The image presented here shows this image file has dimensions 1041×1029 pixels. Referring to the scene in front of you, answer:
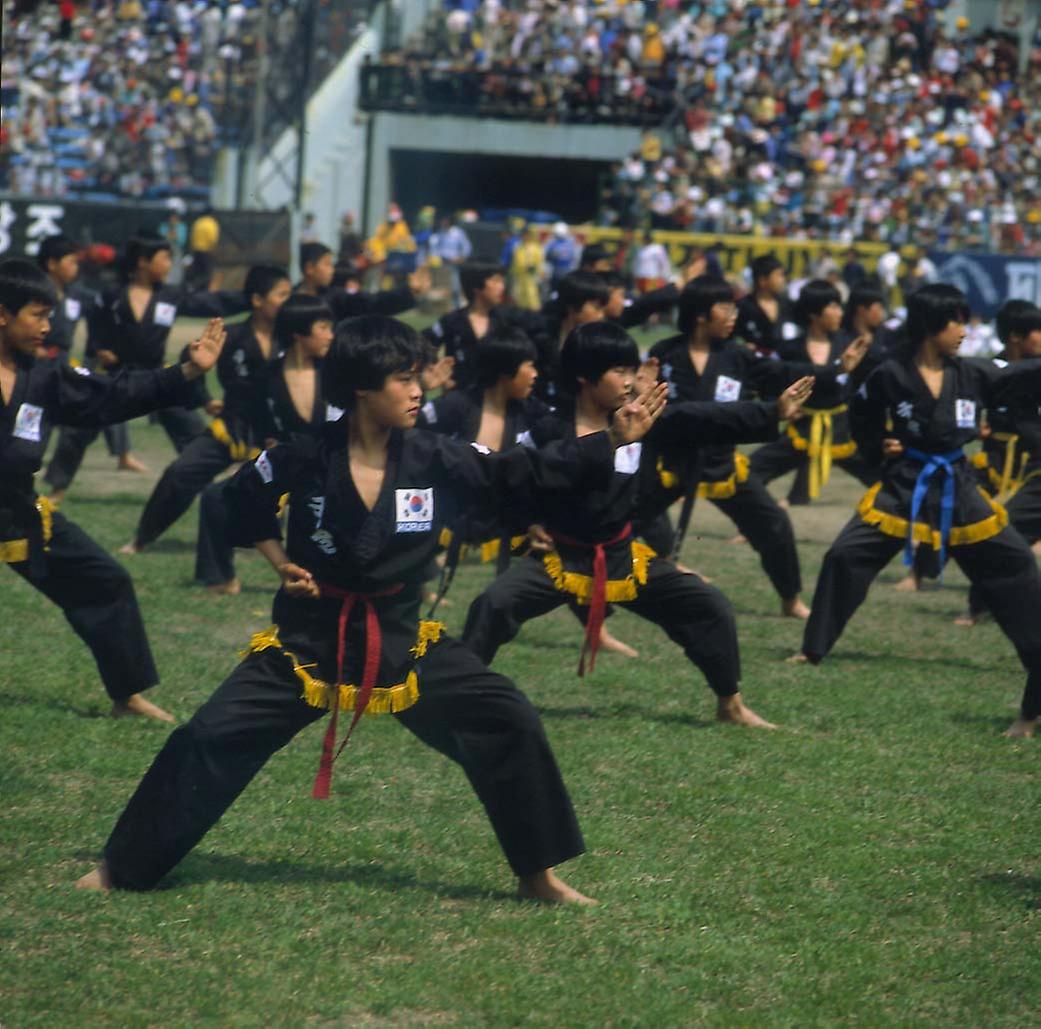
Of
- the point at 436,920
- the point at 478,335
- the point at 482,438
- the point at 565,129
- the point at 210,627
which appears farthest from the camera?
the point at 565,129

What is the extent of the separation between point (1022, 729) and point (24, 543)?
408cm

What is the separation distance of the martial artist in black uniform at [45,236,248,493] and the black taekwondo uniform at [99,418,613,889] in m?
6.58

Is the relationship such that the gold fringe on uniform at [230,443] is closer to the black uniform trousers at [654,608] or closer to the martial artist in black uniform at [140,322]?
the martial artist in black uniform at [140,322]

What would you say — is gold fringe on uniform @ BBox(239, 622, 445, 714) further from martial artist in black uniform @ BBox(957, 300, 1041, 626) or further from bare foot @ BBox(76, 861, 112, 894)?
martial artist in black uniform @ BBox(957, 300, 1041, 626)

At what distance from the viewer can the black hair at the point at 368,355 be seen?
475cm

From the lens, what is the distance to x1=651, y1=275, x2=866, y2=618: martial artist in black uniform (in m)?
9.07

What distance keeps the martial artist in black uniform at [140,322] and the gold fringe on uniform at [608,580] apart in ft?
17.3

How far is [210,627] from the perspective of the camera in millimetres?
8703

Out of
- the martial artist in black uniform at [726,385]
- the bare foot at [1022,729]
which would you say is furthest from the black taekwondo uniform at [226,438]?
the bare foot at [1022,729]

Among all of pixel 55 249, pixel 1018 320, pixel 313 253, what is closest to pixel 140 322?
pixel 55 249

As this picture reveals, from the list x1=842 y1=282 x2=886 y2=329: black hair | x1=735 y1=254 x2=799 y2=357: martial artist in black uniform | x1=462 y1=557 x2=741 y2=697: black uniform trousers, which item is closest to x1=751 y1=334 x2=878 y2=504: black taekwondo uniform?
x1=735 y1=254 x2=799 y2=357: martial artist in black uniform

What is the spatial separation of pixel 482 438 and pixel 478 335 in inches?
106

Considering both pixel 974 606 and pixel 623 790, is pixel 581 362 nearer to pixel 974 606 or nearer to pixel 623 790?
pixel 623 790

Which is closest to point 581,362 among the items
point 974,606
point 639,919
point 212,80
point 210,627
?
point 639,919
